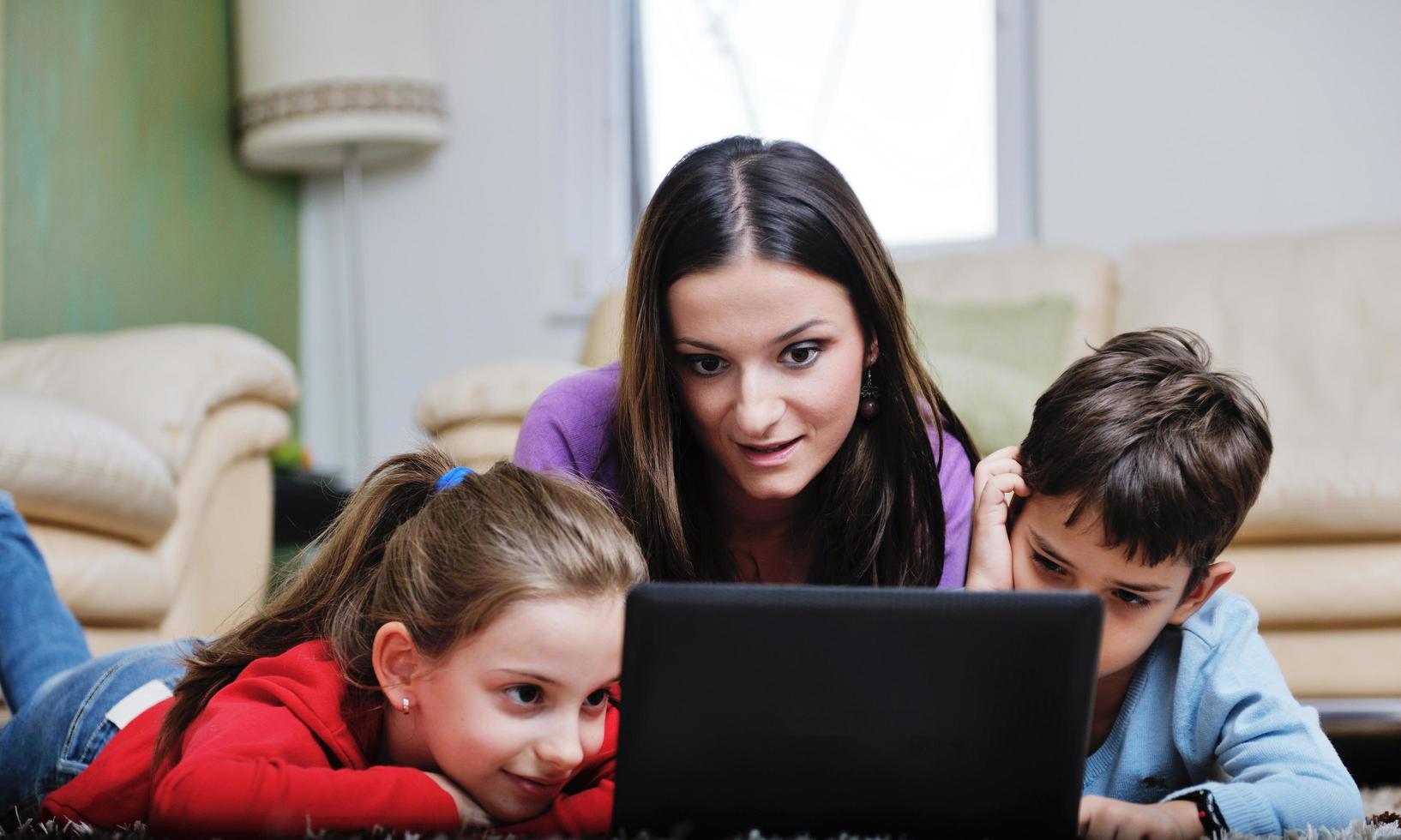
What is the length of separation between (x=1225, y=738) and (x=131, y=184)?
3236mm

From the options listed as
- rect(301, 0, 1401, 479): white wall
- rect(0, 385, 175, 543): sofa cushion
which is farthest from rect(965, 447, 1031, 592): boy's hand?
rect(301, 0, 1401, 479): white wall

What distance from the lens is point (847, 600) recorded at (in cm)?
77

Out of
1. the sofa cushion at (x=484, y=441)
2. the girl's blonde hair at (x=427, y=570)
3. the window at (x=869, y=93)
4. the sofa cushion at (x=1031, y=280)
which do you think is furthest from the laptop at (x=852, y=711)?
the window at (x=869, y=93)

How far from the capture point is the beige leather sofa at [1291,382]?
1.86 metres

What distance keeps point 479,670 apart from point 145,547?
1.43 meters

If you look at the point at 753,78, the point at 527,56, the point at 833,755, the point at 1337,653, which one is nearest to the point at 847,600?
the point at 833,755

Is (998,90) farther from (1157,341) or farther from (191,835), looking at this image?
(191,835)

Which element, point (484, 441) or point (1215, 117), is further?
point (1215, 117)

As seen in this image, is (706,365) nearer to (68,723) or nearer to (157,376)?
(68,723)

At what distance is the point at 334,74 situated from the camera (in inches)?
137

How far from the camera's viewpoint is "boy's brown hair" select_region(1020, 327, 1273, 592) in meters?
1.15

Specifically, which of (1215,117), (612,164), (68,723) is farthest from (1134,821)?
(612,164)

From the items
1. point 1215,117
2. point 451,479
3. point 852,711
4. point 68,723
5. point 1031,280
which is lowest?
point 68,723

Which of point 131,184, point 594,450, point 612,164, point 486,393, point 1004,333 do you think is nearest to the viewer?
point 594,450
